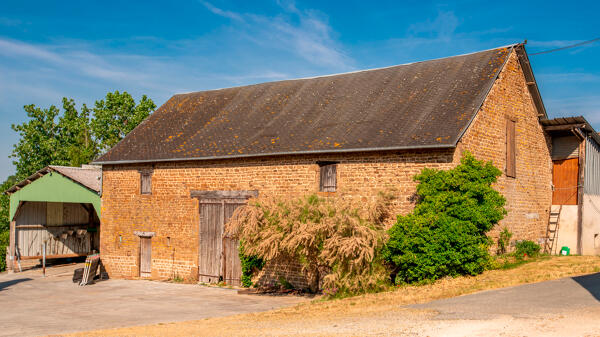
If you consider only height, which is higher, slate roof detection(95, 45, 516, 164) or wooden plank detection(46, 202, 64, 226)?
slate roof detection(95, 45, 516, 164)

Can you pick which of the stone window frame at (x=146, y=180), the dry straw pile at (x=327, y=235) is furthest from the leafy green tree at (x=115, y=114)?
the dry straw pile at (x=327, y=235)

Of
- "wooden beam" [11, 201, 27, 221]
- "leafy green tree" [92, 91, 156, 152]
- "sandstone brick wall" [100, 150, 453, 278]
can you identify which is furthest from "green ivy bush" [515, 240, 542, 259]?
"leafy green tree" [92, 91, 156, 152]

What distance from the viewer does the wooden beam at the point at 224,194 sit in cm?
1857

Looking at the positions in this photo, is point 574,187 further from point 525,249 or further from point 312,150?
point 312,150

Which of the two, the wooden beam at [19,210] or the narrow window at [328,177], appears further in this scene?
the wooden beam at [19,210]

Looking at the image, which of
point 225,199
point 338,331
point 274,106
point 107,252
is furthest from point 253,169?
point 338,331

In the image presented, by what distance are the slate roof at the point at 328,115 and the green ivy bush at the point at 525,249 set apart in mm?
4762

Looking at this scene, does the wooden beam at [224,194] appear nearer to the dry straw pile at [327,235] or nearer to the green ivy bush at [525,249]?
the dry straw pile at [327,235]

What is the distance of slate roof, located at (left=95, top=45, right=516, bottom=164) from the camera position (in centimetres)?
1616

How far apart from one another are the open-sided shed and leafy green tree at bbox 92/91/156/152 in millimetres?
15953

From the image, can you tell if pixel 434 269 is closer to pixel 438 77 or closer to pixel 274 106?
pixel 438 77

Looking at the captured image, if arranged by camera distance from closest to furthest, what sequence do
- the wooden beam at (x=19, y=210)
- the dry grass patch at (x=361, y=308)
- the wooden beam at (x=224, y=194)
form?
the dry grass patch at (x=361, y=308) < the wooden beam at (x=224, y=194) < the wooden beam at (x=19, y=210)

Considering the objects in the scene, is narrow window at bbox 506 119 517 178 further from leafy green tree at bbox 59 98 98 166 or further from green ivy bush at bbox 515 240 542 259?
leafy green tree at bbox 59 98 98 166

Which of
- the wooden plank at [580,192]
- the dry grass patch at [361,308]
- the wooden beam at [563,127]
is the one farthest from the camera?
the wooden plank at [580,192]
